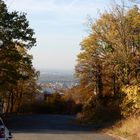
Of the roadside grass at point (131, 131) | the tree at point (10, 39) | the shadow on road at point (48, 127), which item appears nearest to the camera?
the roadside grass at point (131, 131)

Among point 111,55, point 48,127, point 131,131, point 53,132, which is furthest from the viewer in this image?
point 111,55

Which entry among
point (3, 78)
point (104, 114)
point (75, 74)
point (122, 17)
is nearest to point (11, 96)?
point (75, 74)

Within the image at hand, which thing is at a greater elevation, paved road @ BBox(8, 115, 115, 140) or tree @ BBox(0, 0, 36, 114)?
tree @ BBox(0, 0, 36, 114)

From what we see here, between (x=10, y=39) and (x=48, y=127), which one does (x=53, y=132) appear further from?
(x=10, y=39)

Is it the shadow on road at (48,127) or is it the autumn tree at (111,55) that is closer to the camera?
A: the shadow on road at (48,127)

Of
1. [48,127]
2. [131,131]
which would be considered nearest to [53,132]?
[131,131]

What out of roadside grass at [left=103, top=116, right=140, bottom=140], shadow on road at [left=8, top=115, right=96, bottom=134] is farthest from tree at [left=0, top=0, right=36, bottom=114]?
roadside grass at [left=103, top=116, right=140, bottom=140]

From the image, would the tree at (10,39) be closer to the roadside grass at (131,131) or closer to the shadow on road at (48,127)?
the shadow on road at (48,127)

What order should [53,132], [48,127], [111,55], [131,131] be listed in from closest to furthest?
[131,131] → [53,132] → [48,127] → [111,55]

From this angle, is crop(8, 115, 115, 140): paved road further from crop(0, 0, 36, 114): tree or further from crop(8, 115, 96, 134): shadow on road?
crop(0, 0, 36, 114): tree

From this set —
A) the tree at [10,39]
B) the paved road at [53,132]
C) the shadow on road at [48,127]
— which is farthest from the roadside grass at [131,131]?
the tree at [10,39]

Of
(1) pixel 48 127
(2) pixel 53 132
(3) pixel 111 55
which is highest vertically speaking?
(3) pixel 111 55

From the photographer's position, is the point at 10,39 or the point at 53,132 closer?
the point at 53,132

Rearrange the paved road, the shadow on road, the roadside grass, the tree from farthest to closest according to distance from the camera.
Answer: the tree, the shadow on road, the paved road, the roadside grass
